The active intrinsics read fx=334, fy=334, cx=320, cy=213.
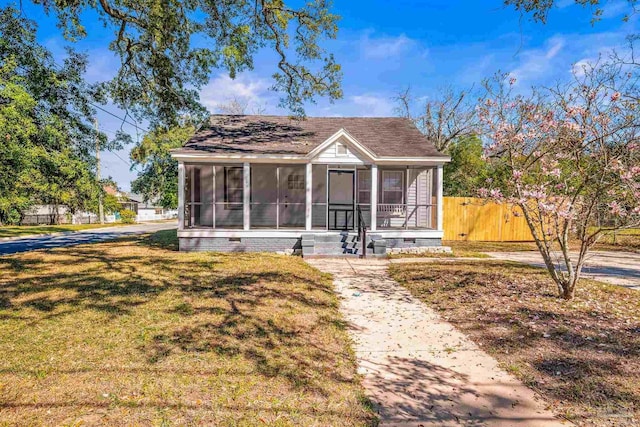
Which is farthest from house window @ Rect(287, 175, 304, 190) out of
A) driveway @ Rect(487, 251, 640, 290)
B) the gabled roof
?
driveway @ Rect(487, 251, 640, 290)

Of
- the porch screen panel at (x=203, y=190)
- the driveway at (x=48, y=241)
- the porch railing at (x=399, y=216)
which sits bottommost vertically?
the driveway at (x=48, y=241)

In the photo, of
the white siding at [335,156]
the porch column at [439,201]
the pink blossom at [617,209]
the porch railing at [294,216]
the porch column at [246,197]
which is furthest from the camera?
the porch railing at [294,216]

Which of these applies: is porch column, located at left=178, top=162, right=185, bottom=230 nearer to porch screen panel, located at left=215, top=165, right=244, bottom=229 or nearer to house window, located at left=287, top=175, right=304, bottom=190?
porch screen panel, located at left=215, top=165, right=244, bottom=229

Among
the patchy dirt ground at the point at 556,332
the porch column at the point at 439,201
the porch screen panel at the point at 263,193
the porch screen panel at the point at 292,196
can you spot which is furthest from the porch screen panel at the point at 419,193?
the patchy dirt ground at the point at 556,332

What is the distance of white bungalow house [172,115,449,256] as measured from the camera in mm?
11781

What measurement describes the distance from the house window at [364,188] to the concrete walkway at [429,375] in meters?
8.78

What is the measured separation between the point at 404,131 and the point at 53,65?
13.7 meters

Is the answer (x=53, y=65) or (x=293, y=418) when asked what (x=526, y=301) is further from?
(x=53, y=65)

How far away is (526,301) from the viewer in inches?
231

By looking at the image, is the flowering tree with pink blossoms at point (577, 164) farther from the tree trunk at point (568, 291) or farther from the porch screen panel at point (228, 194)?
the porch screen panel at point (228, 194)

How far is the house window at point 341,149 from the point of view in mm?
11984

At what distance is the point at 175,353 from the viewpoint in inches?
146

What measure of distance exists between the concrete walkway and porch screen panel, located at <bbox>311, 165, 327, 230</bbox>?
320 inches

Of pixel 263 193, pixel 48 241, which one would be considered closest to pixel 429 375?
pixel 263 193
